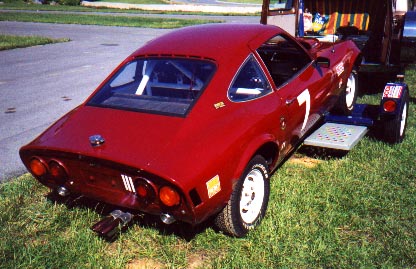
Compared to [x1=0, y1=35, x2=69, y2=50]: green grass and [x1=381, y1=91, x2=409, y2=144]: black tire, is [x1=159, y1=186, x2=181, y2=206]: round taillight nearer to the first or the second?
[x1=381, y1=91, x2=409, y2=144]: black tire

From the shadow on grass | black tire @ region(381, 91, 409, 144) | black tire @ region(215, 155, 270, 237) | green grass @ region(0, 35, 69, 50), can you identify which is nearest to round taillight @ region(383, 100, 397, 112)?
black tire @ region(381, 91, 409, 144)

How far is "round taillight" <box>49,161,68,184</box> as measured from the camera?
307 centimetres

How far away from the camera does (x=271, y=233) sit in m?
3.35

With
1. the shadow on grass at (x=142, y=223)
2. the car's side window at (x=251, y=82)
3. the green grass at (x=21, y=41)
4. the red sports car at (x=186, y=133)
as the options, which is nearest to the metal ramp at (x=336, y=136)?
the red sports car at (x=186, y=133)

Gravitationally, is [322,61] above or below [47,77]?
above

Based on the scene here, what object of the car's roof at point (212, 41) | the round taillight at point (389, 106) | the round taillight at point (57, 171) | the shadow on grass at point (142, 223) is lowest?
the shadow on grass at point (142, 223)

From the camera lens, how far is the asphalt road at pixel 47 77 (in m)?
5.73

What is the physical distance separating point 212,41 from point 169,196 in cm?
170

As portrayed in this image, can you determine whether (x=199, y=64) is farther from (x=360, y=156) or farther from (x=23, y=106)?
(x=23, y=106)

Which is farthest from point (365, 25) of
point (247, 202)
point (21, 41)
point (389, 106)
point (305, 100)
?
point (21, 41)

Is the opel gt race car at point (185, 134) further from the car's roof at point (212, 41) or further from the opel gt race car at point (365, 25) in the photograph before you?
the opel gt race car at point (365, 25)

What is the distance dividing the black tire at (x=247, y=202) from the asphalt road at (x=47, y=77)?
275 cm

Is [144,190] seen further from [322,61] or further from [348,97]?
[348,97]

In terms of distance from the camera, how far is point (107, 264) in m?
3.06
